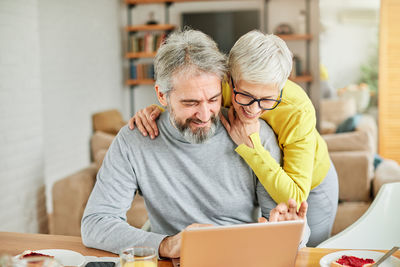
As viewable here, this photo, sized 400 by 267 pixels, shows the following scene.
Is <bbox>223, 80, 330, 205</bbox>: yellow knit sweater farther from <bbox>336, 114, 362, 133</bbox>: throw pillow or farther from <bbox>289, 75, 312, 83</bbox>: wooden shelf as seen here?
<bbox>289, 75, 312, 83</bbox>: wooden shelf

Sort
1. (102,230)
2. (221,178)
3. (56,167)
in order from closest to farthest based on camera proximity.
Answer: (102,230) → (221,178) → (56,167)

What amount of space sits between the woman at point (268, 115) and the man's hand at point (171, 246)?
340 millimetres

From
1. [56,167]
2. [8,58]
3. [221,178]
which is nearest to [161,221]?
[221,178]

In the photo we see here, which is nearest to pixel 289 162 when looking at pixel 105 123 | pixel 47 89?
pixel 47 89

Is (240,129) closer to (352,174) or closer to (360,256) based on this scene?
(360,256)

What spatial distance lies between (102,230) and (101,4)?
4.76m

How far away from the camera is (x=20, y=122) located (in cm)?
326

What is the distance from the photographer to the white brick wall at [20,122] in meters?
3.08

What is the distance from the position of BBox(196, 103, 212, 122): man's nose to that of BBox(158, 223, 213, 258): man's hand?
354 mm

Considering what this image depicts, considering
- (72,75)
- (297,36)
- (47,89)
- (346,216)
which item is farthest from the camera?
(297,36)

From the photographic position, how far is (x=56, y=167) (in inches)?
166

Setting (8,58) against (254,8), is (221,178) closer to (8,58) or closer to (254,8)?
Answer: (8,58)

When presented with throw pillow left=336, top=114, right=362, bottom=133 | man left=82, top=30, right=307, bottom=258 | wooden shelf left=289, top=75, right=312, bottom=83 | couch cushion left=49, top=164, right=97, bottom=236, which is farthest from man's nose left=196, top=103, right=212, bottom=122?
wooden shelf left=289, top=75, right=312, bottom=83

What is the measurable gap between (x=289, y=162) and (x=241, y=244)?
51 cm
